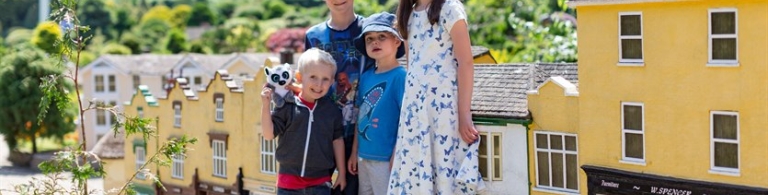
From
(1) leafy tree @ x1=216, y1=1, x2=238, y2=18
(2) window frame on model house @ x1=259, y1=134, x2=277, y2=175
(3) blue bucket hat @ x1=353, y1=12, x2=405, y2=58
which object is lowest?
(2) window frame on model house @ x1=259, y1=134, x2=277, y2=175

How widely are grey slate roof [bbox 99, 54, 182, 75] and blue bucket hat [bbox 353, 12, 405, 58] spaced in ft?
116

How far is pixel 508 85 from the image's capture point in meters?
16.6

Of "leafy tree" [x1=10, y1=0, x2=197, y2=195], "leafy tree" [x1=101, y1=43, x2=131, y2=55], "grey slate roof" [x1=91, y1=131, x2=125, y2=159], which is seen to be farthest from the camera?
"leafy tree" [x1=101, y1=43, x2=131, y2=55]

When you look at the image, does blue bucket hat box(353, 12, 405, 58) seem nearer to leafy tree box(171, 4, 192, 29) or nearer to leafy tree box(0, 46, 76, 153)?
leafy tree box(0, 46, 76, 153)

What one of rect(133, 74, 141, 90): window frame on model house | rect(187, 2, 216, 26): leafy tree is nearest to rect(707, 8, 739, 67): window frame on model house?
rect(133, 74, 141, 90): window frame on model house

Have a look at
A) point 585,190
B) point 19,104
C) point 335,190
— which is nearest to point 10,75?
point 19,104

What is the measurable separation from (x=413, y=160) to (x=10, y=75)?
3391 cm

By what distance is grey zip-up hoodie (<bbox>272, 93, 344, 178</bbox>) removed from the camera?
8.97 meters

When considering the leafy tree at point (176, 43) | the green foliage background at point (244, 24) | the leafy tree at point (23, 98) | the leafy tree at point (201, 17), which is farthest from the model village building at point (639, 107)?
the leafy tree at point (201, 17)

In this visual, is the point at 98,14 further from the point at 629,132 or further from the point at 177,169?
the point at 629,132

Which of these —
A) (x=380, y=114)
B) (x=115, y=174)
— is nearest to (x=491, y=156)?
(x=380, y=114)

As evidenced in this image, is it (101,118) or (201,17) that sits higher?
(201,17)

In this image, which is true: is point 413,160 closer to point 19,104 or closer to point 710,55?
point 710,55

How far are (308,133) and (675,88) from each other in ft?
19.7
